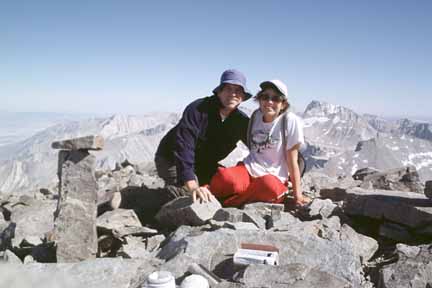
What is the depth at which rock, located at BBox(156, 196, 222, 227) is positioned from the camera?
7.16 meters

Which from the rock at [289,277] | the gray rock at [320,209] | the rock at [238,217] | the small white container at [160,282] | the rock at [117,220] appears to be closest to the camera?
the small white container at [160,282]

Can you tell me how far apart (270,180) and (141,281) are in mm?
4087

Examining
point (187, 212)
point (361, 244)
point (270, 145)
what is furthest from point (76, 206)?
point (361, 244)

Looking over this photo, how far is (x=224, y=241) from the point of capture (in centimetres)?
573

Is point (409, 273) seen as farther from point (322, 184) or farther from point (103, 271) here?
point (322, 184)

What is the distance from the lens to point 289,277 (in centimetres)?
448

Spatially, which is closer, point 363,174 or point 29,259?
point 29,259

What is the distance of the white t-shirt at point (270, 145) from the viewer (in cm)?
810

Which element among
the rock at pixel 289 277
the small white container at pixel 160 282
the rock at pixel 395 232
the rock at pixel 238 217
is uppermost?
the small white container at pixel 160 282

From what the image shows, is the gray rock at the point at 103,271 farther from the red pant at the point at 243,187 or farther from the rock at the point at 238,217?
the red pant at the point at 243,187

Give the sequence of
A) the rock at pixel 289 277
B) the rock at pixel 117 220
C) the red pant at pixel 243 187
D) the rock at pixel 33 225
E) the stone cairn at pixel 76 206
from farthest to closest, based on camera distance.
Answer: the red pant at pixel 243 187 < the rock at pixel 33 225 < the rock at pixel 117 220 < the stone cairn at pixel 76 206 < the rock at pixel 289 277

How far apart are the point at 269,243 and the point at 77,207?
3.68 metres

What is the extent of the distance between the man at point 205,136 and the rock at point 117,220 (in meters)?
1.33

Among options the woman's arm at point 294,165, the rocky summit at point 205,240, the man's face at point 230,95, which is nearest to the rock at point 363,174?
the rocky summit at point 205,240
